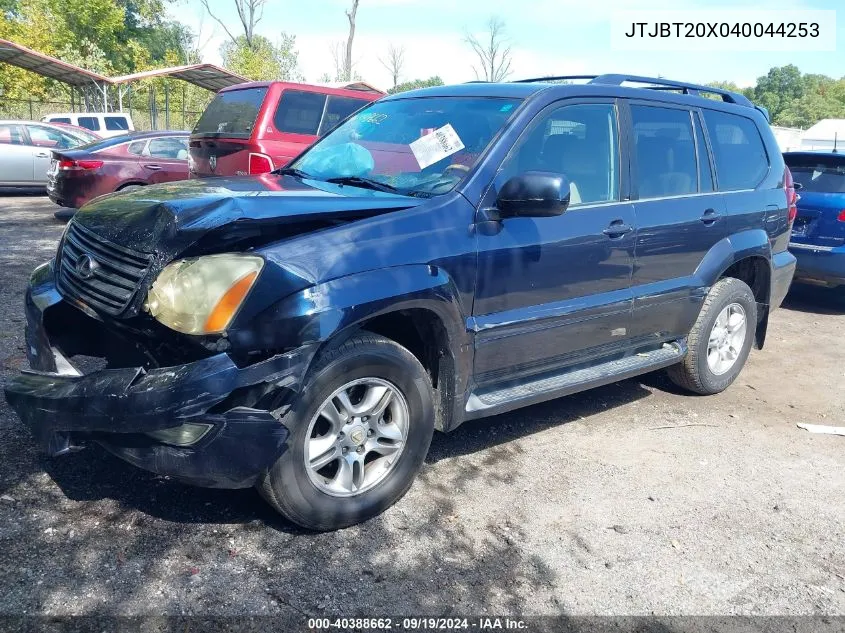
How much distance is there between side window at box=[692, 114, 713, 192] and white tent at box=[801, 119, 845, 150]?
2942cm

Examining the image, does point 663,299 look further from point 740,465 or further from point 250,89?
point 250,89

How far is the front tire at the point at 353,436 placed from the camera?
2.92m

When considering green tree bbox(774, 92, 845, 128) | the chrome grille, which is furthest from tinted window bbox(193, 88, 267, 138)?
green tree bbox(774, 92, 845, 128)

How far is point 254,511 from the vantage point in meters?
3.27

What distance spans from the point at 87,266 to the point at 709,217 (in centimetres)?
358

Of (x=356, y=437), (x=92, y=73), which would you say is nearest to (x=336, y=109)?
(x=356, y=437)

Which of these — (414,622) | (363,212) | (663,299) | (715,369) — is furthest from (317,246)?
(715,369)

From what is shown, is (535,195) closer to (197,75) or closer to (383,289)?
(383,289)

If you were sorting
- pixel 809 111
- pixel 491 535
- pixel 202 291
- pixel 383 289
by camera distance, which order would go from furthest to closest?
pixel 809 111, pixel 491 535, pixel 383 289, pixel 202 291

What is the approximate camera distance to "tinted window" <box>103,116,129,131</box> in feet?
76.5

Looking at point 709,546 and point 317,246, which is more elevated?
point 317,246

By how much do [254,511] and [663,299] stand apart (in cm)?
266

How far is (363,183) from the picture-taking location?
3.82 metres

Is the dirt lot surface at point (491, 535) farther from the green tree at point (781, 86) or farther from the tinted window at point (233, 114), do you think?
the green tree at point (781, 86)
